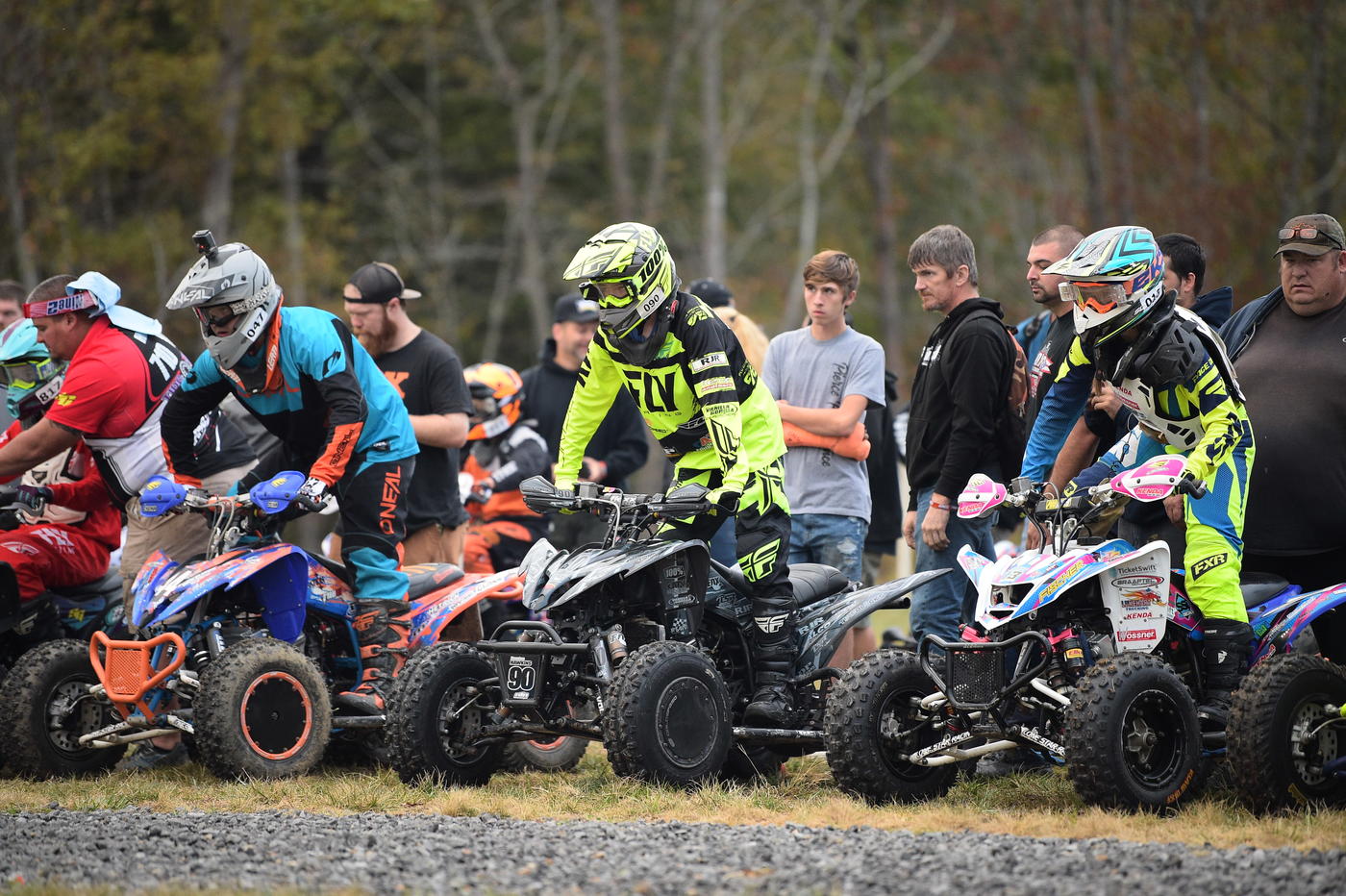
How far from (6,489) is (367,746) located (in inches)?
100.0

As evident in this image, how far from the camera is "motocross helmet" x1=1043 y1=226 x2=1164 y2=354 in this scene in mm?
6824

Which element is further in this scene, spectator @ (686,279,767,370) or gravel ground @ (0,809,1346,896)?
spectator @ (686,279,767,370)

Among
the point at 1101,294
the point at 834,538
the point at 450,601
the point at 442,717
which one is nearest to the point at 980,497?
the point at 1101,294

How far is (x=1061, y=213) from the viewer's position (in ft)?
103

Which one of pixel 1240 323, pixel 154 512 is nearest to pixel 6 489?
pixel 154 512

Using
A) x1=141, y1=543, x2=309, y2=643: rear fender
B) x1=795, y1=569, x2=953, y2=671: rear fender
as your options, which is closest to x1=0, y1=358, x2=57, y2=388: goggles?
x1=141, y1=543, x2=309, y2=643: rear fender

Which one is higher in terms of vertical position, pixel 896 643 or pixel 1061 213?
pixel 1061 213

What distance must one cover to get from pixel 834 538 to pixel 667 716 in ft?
8.20

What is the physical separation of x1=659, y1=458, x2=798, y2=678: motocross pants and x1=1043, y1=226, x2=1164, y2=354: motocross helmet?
158cm

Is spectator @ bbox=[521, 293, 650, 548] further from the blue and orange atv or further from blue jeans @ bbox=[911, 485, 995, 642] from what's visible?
blue jeans @ bbox=[911, 485, 995, 642]

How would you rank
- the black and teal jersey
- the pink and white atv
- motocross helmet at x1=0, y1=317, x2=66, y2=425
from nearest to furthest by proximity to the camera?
the pink and white atv < the black and teal jersey < motocross helmet at x1=0, y1=317, x2=66, y2=425

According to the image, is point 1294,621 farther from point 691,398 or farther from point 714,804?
point 691,398

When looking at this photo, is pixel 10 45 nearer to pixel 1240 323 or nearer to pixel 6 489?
pixel 6 489

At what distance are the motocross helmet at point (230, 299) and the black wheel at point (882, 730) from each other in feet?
11.4
